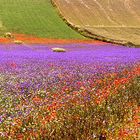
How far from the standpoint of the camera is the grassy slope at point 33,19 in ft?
190

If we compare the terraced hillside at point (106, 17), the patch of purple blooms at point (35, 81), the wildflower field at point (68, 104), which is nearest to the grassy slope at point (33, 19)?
the terraced hillside at point (106, 17)

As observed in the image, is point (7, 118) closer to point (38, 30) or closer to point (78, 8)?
point (38, 30)

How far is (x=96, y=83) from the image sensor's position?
15.9 m

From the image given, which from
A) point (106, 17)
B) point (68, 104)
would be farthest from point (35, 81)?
point (106, 17)

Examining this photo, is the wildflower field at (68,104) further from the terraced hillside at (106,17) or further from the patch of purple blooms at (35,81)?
the terraced hillside at (106,17)

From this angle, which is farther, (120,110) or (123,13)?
(123,13)

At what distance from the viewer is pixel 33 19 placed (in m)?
63.3

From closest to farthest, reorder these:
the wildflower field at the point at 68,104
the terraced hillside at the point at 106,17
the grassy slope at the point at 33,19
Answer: the wildflower field at the point at 68,104 < the grassy slope at the point at 33,19 < the terraced hillside at the point at 106,17

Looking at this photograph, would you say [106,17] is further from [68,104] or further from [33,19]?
[68,104]

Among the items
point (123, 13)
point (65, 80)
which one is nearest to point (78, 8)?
point (123, 13)

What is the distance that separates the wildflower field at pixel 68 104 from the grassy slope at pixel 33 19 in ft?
126

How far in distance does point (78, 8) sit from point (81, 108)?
205 feet

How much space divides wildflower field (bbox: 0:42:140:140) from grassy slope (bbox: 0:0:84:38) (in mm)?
38313

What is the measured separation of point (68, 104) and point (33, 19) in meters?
52.8
